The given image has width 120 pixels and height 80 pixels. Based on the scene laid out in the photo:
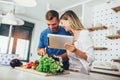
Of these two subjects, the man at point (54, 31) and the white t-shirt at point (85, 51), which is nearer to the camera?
the white t-shirt at point (85, 51)

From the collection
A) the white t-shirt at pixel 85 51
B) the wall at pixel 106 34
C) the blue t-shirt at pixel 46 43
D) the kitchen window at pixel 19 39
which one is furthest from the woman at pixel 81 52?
the kitchen window at pixel 19 39

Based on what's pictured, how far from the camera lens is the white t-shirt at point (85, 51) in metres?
1.94

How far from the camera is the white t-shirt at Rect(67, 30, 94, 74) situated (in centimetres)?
194

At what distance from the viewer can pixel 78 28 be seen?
84.1 inches

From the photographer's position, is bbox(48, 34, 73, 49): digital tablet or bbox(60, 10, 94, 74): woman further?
bbox(60, 10, 94, 74): woman

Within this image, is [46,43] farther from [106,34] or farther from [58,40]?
[106,34]

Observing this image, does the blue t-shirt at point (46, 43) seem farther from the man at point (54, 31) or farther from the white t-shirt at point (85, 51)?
the white t-shirt at point (85, 51)

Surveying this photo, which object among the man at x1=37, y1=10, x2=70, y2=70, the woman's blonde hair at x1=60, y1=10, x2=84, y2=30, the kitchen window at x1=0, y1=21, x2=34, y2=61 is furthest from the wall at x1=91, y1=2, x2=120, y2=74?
the kitchen window at x1=0, y1=21, x2=34, y2=61

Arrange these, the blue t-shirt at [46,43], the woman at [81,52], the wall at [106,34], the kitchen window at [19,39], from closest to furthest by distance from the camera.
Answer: the woman at [81,52] → the blue t-shirt at [46,43] → the wall at [106,34] → the kitchen window at [19,39]

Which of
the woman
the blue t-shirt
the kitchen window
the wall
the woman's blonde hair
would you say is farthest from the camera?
the kitchen window

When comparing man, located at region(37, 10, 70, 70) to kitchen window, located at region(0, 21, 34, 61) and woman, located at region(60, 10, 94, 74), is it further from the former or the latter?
kitchen window, located at region(0, 21, 34, 61)

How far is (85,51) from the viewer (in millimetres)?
1938

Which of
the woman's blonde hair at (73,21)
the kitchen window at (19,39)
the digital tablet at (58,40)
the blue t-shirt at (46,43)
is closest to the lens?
the digital tablet at (58,40)

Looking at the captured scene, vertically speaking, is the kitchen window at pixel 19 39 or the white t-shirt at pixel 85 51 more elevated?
the kitchen window at pixel 19 39
